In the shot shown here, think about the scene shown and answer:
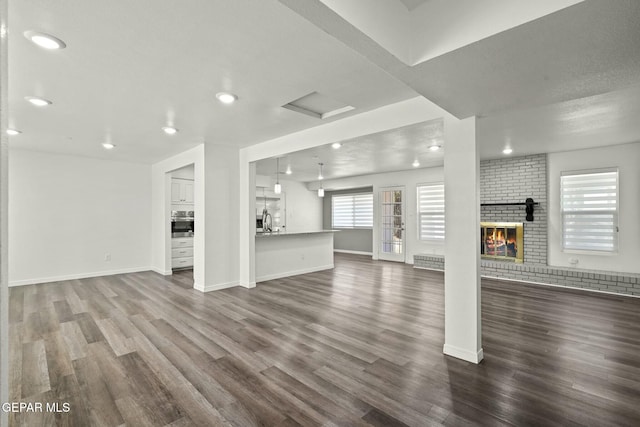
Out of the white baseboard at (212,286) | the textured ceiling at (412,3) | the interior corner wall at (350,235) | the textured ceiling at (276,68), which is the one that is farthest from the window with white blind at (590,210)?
the white baseboard at (212,286)

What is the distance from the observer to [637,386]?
2277 millimetres

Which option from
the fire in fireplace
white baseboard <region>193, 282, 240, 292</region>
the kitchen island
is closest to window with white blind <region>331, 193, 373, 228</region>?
the kitchen island

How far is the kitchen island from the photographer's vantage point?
231 inches

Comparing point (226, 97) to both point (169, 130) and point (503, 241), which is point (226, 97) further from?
point (503, 241)

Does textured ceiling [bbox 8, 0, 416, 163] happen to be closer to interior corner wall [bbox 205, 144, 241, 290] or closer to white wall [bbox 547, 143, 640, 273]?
interior corner wall [bbox 205, 144, 241, 290]

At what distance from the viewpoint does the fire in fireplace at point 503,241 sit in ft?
20.4

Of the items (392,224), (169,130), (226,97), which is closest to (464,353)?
(226,97)

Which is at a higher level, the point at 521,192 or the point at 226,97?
the point at 226,97

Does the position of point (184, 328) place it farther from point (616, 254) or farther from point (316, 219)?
point (316, 219)

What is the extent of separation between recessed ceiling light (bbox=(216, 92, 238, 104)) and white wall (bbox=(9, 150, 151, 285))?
15.7ft

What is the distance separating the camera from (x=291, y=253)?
21.0 ft

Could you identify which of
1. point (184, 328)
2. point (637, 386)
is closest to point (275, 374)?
point (184, 328)

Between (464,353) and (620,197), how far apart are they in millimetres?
4708

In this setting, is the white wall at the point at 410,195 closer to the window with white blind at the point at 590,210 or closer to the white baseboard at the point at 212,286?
the window with white blind at the point at 590,210
